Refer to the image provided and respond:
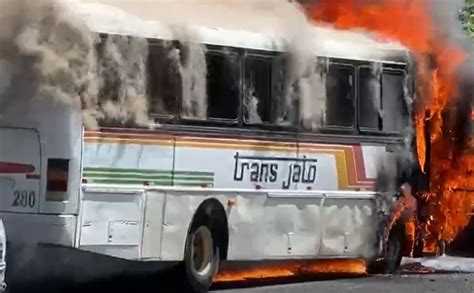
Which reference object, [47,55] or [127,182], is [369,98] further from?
[47,55]

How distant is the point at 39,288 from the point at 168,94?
8.97ft

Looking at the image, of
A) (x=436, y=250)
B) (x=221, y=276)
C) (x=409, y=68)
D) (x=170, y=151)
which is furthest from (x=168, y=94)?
(x=436, y=250)

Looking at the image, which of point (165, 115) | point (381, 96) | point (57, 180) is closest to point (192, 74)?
point (165, 115)

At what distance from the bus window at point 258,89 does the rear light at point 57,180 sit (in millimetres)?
2965

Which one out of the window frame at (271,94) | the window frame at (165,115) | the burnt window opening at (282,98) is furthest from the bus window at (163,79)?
the burnt window opening at (282,98)

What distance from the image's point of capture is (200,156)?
49.6 feet

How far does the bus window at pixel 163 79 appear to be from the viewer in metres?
14.5

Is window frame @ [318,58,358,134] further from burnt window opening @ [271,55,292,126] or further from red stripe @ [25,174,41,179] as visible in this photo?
red stripe @ [25,174,41,179]

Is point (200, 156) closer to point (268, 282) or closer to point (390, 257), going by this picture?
point (268, 282)

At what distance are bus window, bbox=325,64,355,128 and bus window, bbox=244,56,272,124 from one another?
125cm

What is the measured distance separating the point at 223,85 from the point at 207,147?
0.79m

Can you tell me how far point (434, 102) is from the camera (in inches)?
757

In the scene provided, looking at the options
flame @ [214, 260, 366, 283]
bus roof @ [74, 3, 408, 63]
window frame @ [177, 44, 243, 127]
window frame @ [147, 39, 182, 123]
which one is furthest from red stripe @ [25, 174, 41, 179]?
flame @ [214, 260, 366, 283]

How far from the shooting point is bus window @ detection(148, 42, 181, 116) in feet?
47.5
